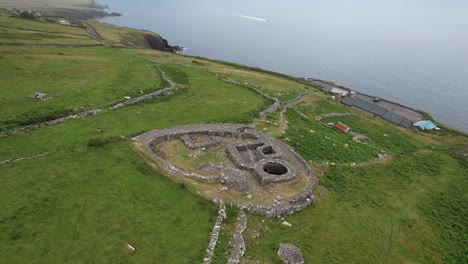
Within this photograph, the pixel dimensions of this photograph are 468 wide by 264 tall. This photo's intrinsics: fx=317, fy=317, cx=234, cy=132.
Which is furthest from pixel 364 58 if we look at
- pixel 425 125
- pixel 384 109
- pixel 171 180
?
pixel 171 180

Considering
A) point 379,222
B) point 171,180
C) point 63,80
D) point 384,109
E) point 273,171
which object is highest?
point 384,109

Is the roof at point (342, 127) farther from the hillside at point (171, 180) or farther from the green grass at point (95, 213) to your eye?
the green grass at point (95, 213)

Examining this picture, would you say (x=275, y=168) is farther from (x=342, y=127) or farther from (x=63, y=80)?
→ (x=63, y=80)

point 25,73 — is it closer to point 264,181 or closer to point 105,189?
point 105,189

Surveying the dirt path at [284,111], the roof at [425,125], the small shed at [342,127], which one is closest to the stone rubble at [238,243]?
the dirt path at [284,111]

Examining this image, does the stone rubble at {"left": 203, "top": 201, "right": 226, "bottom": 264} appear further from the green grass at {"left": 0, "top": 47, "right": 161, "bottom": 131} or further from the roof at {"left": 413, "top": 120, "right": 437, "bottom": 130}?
the roof at {"left": 413, "top": 120, "right": 437, "bottom": 130}

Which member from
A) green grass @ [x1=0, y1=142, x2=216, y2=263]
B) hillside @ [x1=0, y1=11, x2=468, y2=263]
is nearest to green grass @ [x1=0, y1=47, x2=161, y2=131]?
hillside @ [x1=0, y1=11, x2=468, y2=263]
